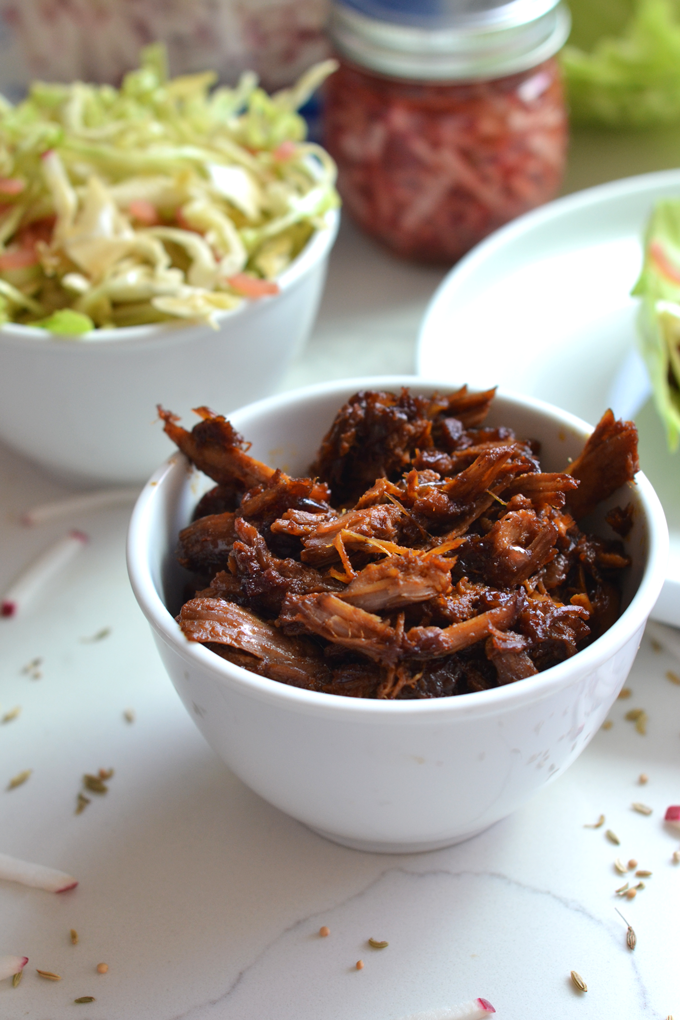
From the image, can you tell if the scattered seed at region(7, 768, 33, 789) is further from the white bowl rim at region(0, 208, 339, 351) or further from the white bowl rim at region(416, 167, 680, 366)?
the white bowl rim at region(416, 167, 680, 366)

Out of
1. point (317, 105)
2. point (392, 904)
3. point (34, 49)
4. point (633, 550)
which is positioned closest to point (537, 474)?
point (633, 550)

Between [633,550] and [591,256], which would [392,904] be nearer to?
[633,550]

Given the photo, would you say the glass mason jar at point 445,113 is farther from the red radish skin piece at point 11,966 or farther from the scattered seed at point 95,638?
the red radish skin piece at point 11,966

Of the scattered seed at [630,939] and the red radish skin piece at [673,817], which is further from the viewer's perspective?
the red radish skin piece at [673,817]

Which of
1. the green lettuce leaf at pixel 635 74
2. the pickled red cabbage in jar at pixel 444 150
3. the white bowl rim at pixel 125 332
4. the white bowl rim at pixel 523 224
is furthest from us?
the green lettuce leaf at pixel 635 74

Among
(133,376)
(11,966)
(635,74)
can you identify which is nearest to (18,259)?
(133,376)

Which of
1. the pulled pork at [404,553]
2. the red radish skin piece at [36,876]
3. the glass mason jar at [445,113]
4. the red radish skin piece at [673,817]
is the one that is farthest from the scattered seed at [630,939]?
the glass mason jar at [445,113]
